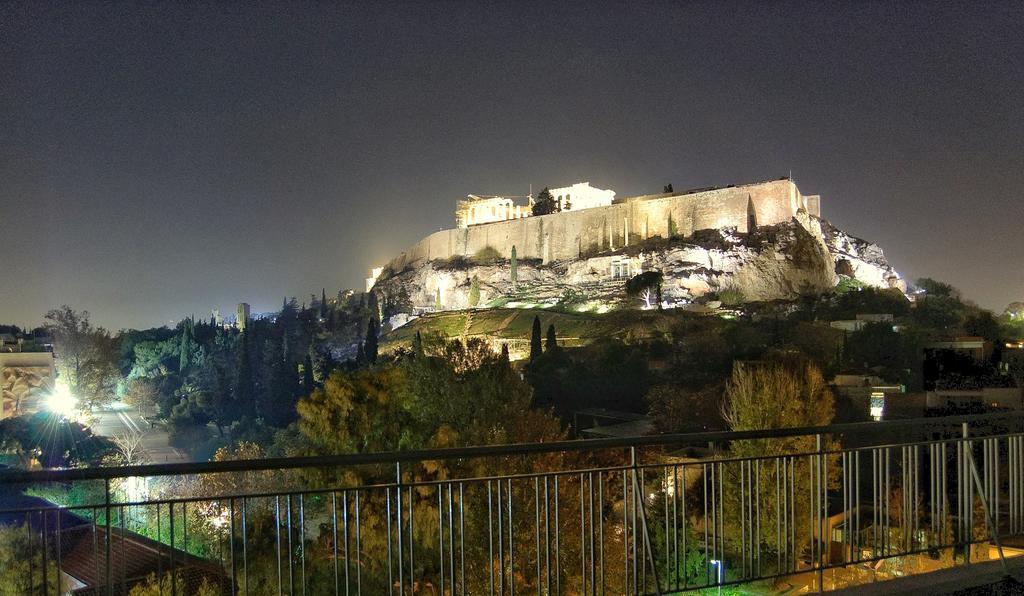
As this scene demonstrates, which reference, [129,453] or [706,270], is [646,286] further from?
[129,453]

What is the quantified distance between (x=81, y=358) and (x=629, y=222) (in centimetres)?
5584

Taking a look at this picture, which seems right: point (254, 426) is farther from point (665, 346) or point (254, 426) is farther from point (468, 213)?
point (468, 213)

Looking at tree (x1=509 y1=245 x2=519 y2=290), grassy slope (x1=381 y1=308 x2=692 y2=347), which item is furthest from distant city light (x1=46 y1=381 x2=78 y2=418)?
tree (x1=509 y1=245 x2=519 y2=290)

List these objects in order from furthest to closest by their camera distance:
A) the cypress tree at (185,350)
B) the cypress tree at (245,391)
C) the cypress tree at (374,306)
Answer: the cypress tree at (374,306)
the cypress tree at (185,350)
the cypress tree at (245,391)

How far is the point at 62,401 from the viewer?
5366 cm

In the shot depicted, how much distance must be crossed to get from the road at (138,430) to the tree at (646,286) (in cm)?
4187

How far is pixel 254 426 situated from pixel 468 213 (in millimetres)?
54001

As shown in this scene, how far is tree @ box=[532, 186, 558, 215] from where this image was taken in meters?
96.1

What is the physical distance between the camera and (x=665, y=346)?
52.3 metres

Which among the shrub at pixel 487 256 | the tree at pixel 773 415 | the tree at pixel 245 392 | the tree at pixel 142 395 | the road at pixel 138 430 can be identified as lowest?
the road at pixel 138 430

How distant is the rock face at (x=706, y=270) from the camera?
72.4 m

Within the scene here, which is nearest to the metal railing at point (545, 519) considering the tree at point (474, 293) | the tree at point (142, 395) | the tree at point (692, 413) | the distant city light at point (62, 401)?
the tree at point (692, 413)

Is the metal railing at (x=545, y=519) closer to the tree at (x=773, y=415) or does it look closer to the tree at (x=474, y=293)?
the tree at (x=773, y=415)

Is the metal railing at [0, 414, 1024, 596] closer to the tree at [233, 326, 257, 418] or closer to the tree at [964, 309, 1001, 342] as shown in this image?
the tree at [964, 309, 1001, 342]
